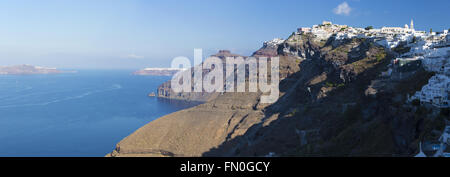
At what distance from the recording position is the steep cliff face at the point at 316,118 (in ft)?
64.0

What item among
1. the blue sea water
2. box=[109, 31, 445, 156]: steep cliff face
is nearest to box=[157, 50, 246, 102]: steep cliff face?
the blue sea water

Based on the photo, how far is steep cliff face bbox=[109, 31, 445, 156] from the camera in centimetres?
1952

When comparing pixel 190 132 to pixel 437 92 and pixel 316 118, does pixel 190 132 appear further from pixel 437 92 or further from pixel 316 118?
pixel 437 92

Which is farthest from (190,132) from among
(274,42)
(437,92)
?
(274,42)

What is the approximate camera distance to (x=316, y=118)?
3106 centimetres

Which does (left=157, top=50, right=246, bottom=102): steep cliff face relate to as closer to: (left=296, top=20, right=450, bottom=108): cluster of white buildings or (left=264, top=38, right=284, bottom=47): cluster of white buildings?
(left=264, top=38, right=284, bottom=47): cluster of white buildings

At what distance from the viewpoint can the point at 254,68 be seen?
231ft

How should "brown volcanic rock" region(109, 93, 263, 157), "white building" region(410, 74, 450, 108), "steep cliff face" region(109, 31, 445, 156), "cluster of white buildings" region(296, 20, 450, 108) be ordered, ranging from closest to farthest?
"white building" region(410, 74, 450, 108), "cluster of white buildings" region(296, 20, 450, 108), "steep cliff face" region(109, 31, 445, 156), "brown volcanic rock" region(109, 93, 263, 157)

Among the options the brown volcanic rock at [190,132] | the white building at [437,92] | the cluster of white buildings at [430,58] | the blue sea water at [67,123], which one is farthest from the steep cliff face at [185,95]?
the white building at [437,92]

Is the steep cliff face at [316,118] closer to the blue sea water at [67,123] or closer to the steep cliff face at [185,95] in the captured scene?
the blue sea water at [67,123]

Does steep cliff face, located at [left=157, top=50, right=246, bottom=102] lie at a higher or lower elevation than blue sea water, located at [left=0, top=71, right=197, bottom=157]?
higher

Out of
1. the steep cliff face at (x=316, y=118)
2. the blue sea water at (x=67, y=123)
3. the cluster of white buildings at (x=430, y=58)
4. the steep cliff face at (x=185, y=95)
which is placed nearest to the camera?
the cluster of white buildings at (x=430, y=58)
